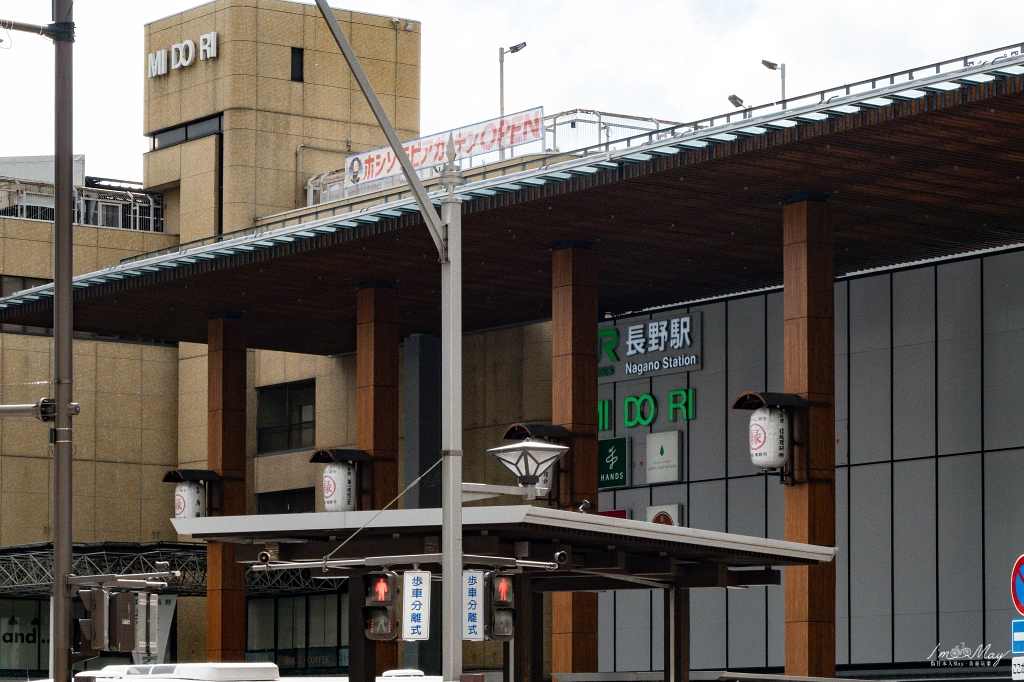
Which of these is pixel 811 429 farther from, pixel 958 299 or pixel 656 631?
pixel 656 631

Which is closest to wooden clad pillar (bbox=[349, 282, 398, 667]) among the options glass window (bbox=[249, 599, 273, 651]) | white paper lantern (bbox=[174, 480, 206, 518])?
white paper lantern (bbox=[174, 480, 206, 518])

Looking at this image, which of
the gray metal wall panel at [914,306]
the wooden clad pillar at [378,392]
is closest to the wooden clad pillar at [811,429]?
the gray metal wall panel at [914,306]

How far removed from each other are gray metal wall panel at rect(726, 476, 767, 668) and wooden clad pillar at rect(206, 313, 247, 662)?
1372 centimetres

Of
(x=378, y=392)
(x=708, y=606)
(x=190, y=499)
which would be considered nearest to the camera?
(x=708, y=606)

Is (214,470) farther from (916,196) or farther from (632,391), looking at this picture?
(916,196)

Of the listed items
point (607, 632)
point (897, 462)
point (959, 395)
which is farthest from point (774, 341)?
point (607, 632)

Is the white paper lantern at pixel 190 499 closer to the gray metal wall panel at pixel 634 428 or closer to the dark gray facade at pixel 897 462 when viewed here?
the gray metal wall panel at pixel 634 428

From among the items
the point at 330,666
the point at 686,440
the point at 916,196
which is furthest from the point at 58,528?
the point at 330,666

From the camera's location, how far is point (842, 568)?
4269 cm

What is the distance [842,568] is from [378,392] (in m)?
13.0

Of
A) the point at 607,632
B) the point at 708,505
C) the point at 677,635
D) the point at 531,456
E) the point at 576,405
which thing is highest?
the point at 576,405

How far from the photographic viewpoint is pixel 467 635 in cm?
1825

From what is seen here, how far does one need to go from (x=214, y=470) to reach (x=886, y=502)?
19.4 meters

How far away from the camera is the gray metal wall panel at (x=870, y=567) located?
41.7 meters
